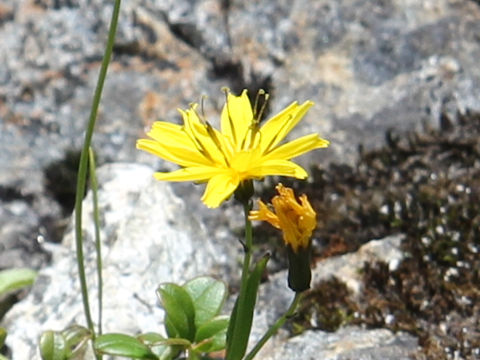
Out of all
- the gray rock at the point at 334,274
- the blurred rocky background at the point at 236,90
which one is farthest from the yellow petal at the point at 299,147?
the blurred rocky background at the point at 236,90

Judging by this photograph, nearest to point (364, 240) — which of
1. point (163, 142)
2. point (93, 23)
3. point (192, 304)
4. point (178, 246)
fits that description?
point (178, 246)

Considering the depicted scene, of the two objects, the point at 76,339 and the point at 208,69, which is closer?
the point at 76,339

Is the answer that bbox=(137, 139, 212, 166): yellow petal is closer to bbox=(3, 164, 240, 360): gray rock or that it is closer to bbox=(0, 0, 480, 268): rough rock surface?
bbox=(3, 164, 240, 360): gray rock

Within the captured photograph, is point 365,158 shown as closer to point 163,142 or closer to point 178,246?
point 178,246

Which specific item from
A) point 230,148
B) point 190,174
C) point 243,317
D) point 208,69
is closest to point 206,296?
point 243,317

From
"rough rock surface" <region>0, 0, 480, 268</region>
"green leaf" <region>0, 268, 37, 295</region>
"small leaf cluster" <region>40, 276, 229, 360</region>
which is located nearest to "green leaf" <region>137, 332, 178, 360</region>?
"small leaf cluster" <region>40, 276, 229, 360</region>

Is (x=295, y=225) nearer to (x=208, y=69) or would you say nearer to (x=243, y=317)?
(x=243, y=317)

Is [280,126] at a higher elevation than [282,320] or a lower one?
higher
